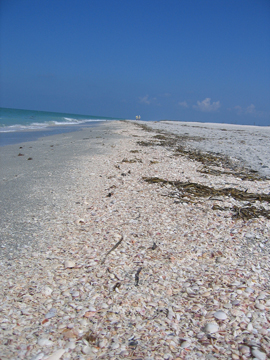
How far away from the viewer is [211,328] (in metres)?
1.76

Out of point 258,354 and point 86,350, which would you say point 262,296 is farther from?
point 86,350

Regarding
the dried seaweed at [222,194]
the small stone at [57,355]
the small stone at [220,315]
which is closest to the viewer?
the small stone at [57,355]

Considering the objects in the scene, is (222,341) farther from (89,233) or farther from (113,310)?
(89,233)

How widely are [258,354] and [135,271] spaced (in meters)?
1.17

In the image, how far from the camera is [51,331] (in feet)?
5.66

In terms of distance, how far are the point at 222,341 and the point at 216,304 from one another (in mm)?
342

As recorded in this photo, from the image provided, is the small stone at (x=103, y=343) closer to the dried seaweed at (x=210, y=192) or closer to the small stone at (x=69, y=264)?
the small stone at (x=69, y=264)

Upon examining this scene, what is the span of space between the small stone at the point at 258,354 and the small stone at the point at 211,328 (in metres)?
0.25

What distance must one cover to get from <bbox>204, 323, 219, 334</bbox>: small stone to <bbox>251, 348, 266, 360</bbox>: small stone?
0.25m

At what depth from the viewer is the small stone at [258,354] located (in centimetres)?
154

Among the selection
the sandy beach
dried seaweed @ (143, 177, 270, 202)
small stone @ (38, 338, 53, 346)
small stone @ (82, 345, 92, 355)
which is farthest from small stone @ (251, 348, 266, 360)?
dried seaweed @ (143, 177, 270, 202)

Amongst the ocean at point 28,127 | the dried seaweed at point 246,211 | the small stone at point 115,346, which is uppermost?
the dried seaweed at point 246,211

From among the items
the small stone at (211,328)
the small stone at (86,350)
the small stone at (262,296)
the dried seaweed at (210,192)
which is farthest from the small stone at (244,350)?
the dried seaweed at (210,192)

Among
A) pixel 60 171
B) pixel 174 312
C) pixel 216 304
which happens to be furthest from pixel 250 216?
pixel 60 171
